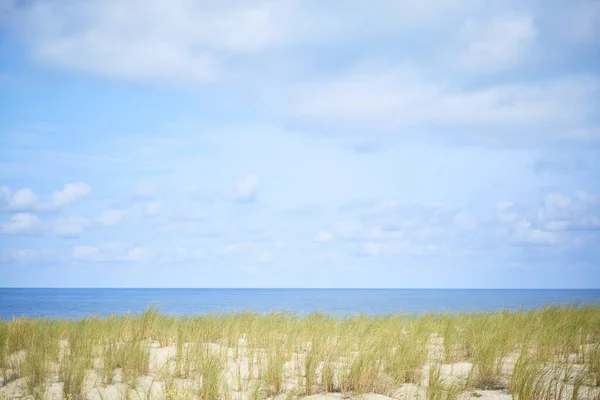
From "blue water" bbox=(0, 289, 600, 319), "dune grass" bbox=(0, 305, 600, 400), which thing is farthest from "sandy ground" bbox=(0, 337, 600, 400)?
"blue water" bbox=(0, 289, 600, 319)

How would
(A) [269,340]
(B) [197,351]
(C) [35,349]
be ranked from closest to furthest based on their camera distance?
(B) [197,351] < (C) [35,349] < (A) [269,340]

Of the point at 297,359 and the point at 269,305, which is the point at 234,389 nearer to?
the point at 297,359

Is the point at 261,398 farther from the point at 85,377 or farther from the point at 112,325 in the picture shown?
the point at 112,325

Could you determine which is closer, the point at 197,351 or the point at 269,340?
the point at 197,351

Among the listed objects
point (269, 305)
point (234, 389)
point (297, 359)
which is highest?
point (297, 359)

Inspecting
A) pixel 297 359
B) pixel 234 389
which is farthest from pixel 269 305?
pixel 234 389

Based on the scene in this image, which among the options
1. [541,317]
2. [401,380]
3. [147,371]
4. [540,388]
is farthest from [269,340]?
[541,317]

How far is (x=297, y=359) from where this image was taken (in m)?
7.04

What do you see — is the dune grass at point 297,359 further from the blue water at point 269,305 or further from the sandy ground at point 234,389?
the blue water at point 269,305

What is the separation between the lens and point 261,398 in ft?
20.1

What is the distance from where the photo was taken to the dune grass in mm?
6281

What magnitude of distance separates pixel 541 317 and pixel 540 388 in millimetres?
6257

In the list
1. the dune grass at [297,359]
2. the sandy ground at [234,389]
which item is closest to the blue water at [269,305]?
the dune grass at [297,359]

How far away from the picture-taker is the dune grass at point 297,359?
6.28 m
